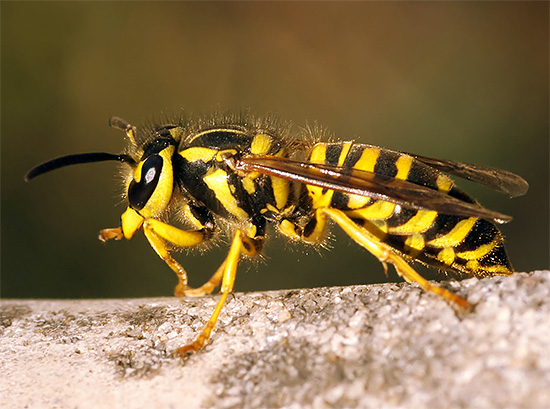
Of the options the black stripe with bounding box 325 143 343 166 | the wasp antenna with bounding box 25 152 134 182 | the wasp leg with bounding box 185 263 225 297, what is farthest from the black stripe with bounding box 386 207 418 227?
the wasp antenna with bounding box 25 152 134 182

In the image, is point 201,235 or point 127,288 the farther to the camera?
point 127,288

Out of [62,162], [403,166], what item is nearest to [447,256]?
[403,166]

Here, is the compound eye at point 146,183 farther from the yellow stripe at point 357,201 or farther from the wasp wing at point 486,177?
the wasp wing at point 486,177

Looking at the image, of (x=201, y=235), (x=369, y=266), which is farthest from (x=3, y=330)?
(x=369, y=266)

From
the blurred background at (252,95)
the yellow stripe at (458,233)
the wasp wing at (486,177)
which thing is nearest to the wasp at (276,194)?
the yellow stripe at (458,233)

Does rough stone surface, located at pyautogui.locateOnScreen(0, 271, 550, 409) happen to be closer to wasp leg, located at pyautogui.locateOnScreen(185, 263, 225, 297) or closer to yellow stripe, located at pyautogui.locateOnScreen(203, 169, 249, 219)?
wasp leg, located at pyautogui.locateOnScreen(185, 263, 225, 297)

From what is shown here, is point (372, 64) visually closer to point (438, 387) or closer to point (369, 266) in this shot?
point (369, 266)
